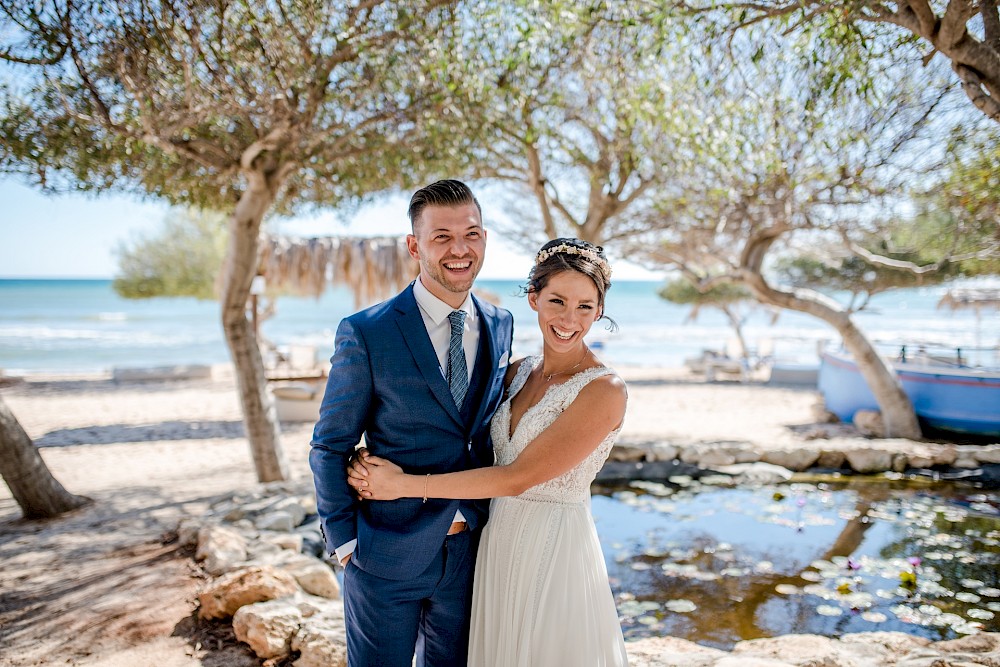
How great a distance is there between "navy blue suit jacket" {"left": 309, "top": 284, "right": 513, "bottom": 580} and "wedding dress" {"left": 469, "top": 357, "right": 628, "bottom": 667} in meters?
0.28

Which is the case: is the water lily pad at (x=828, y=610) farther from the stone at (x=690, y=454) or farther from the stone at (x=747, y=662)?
the stone at (x=690, y=454)

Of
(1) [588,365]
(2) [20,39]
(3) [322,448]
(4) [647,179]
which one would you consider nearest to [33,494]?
(2) [20,39]

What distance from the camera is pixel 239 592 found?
3439 mm

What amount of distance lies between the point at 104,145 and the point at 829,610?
252 inches

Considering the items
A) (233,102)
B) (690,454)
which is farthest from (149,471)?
(690,454)

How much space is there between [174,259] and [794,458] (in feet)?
69.3

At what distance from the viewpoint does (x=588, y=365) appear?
2312 mm

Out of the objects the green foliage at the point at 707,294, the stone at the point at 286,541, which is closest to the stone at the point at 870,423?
the stone at the point at 286,541

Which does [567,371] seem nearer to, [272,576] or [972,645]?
[272,576]

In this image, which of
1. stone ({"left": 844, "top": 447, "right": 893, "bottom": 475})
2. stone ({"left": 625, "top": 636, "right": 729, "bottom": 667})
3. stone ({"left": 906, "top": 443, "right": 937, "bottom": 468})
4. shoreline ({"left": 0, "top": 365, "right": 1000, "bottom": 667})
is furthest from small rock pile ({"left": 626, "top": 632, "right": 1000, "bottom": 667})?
stone ({"left": 906, "top": 443, "right": 937, "bottom": 468})

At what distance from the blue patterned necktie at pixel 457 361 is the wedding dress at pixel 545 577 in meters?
0.27

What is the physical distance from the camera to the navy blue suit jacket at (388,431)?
1.98 metres

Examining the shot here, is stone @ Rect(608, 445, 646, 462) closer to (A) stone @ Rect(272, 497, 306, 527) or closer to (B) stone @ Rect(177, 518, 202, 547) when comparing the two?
(A) stone @ Rect(272, 497, 306, 527)

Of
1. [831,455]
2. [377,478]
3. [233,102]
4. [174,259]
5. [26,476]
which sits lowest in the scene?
[831,455]
